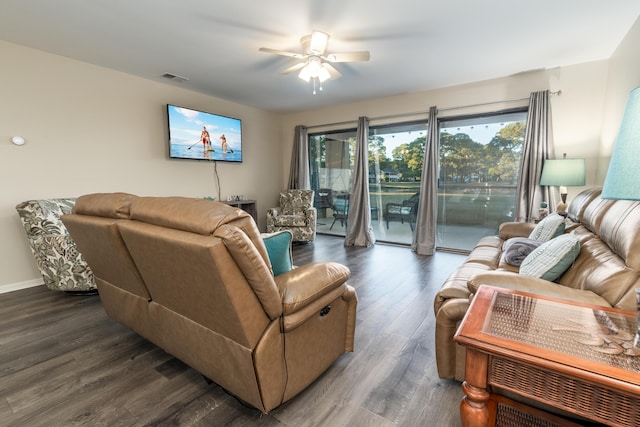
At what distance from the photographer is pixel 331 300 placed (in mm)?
1537

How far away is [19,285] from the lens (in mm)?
3107

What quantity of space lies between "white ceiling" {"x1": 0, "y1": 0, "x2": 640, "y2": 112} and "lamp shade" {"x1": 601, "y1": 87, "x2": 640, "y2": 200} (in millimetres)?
1998

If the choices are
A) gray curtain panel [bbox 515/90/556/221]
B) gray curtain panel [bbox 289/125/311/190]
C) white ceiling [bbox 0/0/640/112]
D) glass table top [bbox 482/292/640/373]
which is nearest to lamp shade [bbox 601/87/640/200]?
glass table top [bbox 482/292/640/373]

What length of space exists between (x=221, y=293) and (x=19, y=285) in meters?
3.56

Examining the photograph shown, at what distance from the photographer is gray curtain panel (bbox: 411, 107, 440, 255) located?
4.34 m

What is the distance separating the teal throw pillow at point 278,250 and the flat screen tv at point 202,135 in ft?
11.1

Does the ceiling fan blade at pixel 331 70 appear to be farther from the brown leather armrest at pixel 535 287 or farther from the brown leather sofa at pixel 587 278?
the brown leather armrest at pixel 535 287

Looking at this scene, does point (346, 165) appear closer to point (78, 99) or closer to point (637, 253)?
point (78, 99)

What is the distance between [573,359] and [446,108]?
13.8 ft

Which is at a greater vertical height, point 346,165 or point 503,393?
point 346,165

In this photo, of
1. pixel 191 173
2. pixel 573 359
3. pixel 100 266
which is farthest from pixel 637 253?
pixel 191 173

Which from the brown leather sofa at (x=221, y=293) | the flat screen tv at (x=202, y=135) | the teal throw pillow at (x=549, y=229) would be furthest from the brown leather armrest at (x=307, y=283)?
the flat screen tv at (x=202, y=135)

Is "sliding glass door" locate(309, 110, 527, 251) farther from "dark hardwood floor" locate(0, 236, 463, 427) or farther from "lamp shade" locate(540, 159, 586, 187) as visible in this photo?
"dark hardwood floor" locate(0, 236, 463, 427)

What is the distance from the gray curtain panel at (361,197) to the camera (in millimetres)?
5012
